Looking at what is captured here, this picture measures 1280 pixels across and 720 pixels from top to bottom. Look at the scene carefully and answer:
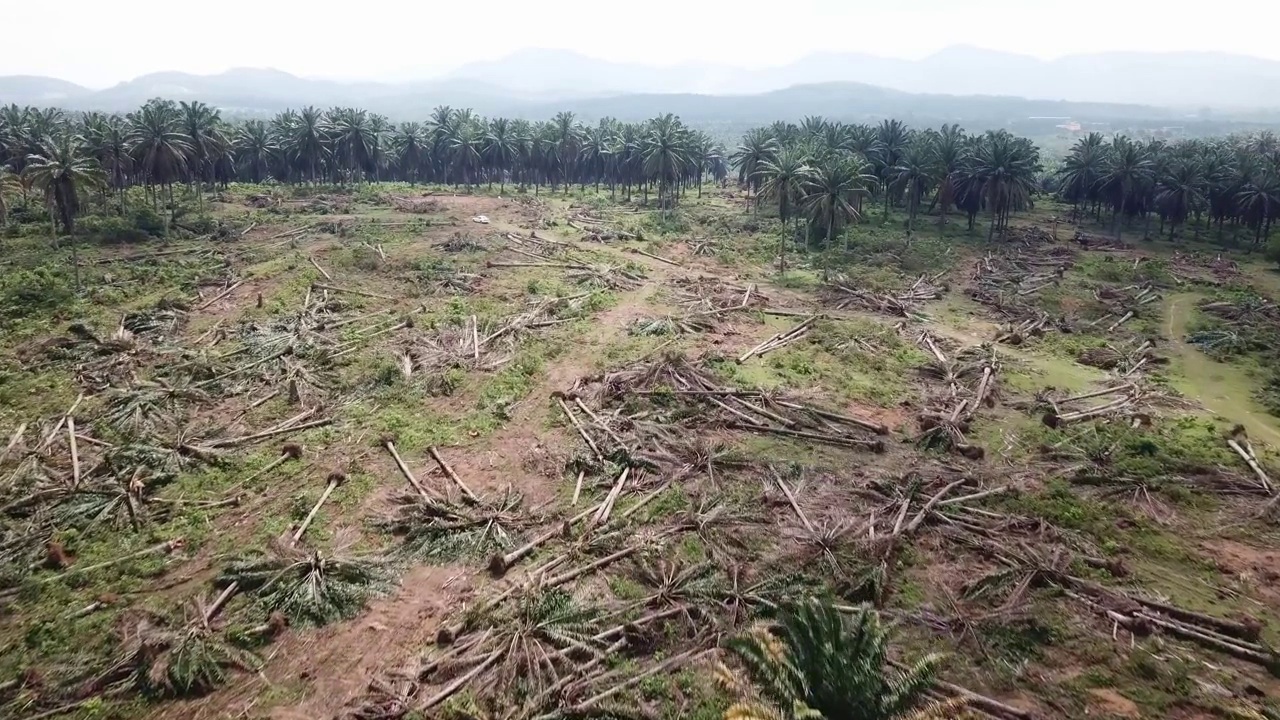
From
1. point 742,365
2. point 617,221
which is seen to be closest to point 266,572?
point 742,365

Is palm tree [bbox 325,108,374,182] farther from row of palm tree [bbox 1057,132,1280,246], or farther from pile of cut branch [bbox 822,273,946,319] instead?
row of palm tree [bbox 1057,132,1280,246]

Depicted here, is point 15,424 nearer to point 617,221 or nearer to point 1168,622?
point 1168,622

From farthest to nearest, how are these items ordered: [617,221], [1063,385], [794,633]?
[617,221], [1063,385], [794,633]

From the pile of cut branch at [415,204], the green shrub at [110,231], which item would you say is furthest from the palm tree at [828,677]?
the pile of cut branch at [415,204]

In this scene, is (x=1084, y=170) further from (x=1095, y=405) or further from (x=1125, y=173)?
(x=1095, y=405)

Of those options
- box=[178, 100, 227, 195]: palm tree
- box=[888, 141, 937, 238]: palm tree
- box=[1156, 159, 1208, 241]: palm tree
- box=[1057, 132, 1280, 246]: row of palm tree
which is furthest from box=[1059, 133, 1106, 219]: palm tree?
box=[178, 100, 227, 195]: palm tree

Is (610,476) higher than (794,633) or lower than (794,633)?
lower

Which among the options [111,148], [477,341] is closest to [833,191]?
[477,341]
